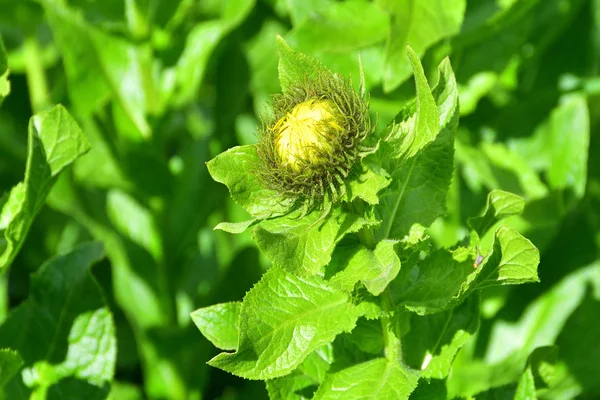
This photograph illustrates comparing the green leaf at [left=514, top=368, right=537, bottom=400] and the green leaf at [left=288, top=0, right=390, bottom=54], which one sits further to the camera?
the green leaf at [left=288, top=0, right=390, bottom=54]

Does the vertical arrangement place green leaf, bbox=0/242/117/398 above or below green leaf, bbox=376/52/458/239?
below

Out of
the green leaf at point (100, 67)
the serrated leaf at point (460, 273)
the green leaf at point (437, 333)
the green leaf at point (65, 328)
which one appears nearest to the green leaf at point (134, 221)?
the green leaf at point (100, 67)

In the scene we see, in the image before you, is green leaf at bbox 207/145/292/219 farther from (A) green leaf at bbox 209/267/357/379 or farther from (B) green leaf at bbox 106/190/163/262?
(B) green leaf at bbox 106/190/163/262

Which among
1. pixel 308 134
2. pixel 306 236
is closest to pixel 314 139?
pixel 308 134

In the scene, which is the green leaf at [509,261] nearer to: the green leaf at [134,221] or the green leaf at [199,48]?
the green leaf at [199,48]

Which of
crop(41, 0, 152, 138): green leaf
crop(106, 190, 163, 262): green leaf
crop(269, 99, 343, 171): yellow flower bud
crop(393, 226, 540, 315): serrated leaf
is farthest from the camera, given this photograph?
crop(106, 190, 163, 262): green leaf

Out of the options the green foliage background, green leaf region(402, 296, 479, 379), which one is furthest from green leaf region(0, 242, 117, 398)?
green leaf region(402, 296, 479, 379)

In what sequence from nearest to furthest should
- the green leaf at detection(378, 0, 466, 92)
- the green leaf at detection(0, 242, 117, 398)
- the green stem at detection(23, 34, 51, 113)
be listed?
the green leaf at detection(0, 242, 117, 398), the green leaf at detection(378, 0, 466, 92), the green stem at detection(23, 34, 51, 113)
